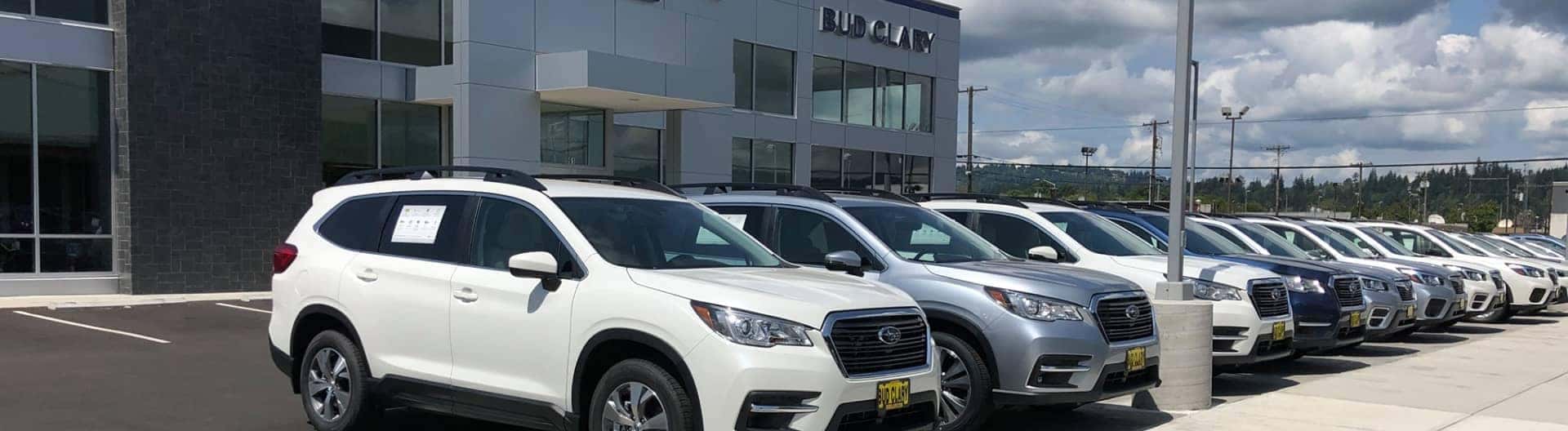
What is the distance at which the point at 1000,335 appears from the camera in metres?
7.92

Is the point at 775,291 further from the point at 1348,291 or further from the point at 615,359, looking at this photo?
the point at 1348,291

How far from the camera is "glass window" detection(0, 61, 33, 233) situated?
59.7 ft

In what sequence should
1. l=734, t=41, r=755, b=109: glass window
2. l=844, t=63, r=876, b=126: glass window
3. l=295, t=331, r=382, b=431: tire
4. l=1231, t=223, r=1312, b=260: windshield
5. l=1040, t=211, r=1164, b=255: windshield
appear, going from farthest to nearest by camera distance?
l=844, t=63, r=876, b=126: glass window < l=734, t=41, r=755, b=109: glass window < l=1231, t=223, r=1312, b=260: windshield < l=1040, t=211, r=1164, b=255: windshield < l=295, t=331, r=382, b=431: tire

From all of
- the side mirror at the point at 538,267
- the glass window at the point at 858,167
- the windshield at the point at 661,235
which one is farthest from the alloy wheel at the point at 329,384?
the glass window at the point at 858,167

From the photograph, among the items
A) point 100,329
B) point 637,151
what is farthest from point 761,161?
point 100,329

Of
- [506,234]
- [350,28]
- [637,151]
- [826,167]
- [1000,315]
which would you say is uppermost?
[350,28]

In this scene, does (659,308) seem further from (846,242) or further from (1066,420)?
(1066,420)

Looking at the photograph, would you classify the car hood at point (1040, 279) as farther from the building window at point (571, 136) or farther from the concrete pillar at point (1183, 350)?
the building window at point (571, 136)

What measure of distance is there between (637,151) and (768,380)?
2001 centimetres

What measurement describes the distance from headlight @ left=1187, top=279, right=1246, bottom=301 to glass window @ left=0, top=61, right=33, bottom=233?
16413mm

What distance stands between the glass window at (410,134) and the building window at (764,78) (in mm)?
7626

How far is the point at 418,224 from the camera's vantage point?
751 centimetres

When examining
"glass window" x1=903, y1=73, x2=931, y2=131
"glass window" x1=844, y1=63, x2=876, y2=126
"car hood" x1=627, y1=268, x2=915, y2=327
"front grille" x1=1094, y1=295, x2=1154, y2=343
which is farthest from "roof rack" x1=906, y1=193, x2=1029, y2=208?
"glass window" x1=903, y1=73, x2=931, y2=131

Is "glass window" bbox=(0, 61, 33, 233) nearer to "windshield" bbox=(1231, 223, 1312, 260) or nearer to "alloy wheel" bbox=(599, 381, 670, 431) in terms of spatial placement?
"alloy wheel" bbox=(599, 381, 670, 431)
